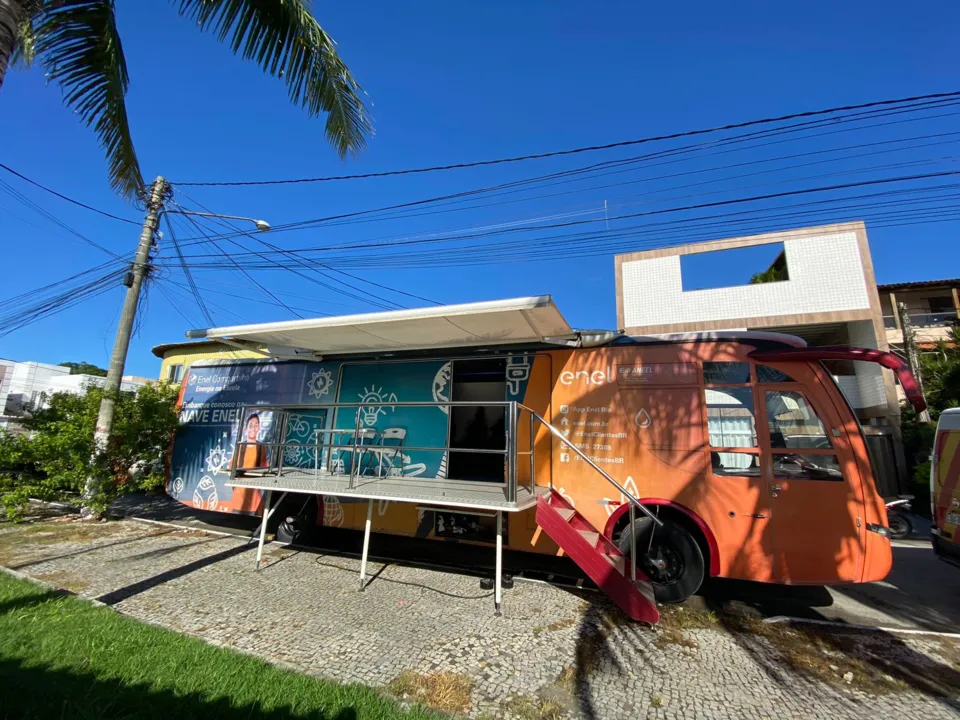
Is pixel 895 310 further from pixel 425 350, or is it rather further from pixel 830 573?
pixel 425 350

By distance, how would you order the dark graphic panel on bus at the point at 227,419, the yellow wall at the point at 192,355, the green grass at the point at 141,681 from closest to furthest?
the green grass at the point at 141,681 < the dark graphic panel on bus at the point at 227,419 < the yellow wall at the point at 192,355

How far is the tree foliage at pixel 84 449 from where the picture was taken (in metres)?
6.98

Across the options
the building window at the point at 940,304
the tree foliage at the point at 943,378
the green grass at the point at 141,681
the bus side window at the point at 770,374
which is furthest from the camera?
the building window at the point at 940,304

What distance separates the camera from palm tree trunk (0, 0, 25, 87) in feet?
9.43

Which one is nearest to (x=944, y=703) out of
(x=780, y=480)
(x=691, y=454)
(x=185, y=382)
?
(x=780, y=480)

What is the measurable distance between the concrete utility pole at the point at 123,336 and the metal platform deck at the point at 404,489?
134 inches

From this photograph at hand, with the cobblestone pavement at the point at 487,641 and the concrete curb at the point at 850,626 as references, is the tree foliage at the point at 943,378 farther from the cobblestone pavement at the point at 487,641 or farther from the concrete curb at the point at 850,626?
the cobblestone pavement at the point at 487,641

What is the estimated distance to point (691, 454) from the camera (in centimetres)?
467

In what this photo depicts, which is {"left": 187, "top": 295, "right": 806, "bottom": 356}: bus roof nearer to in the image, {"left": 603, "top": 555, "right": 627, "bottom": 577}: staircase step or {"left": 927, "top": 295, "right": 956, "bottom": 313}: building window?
{"left": 603, "top": 555, "right": 627, "bottom": 577}: staircase step

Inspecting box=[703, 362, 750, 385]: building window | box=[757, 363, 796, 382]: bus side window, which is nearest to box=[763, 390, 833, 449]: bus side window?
box=[757, 363, 796, 382]: bus side window

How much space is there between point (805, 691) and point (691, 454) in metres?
2.09

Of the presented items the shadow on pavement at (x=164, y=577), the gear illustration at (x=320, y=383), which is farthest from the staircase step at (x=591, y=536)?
the shadow on pavement at (x=164, y=577)

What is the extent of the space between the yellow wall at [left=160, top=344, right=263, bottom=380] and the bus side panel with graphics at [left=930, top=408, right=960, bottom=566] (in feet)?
72.0

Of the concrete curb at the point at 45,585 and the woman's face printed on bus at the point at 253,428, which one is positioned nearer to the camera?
the concrete curb at the point at 45,585
